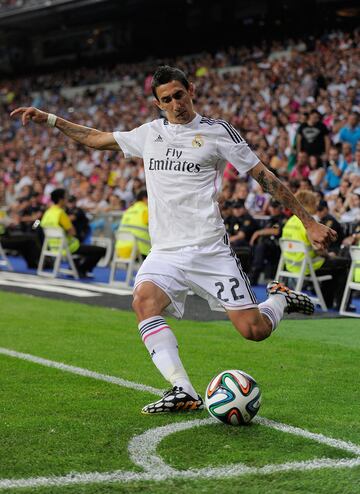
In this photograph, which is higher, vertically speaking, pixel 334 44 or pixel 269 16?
pixel 269 16

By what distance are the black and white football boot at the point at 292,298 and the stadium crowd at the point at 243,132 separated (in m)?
6.34

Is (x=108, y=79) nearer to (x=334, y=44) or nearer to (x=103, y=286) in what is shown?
(x=334, y=44)

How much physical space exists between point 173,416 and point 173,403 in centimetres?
8

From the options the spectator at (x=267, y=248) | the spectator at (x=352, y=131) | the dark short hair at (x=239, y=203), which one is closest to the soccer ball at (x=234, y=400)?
the spectator at (x=267, y=248)

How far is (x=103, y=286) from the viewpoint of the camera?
14.9 metres

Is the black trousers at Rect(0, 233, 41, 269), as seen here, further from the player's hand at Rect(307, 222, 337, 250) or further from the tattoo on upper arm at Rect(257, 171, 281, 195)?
the player's hand at Rect(307, 222, 337, 250)

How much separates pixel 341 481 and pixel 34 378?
325 cm

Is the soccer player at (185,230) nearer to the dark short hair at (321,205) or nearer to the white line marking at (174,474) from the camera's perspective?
the white line marking at (174,474)

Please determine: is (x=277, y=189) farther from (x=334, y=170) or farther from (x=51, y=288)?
(x=334, y=170)

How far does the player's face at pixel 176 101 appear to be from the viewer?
5477mm

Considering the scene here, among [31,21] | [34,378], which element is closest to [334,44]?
[31,21]

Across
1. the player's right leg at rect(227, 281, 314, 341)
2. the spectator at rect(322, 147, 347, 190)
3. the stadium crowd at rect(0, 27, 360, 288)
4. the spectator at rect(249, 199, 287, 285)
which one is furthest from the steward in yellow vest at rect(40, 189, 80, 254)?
the player's right leg at rect(227, 281, 314, 341)

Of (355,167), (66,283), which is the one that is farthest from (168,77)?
(355,167)

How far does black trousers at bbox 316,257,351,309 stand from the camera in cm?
1211
